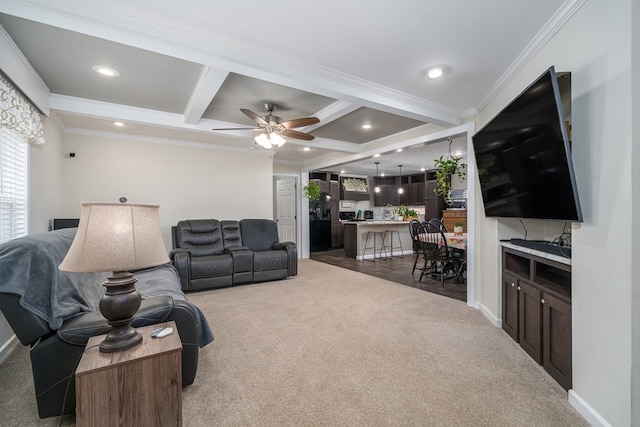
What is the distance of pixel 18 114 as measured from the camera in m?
2.37

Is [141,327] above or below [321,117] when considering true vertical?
below

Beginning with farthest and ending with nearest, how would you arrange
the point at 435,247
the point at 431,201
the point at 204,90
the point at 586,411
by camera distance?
the point at 431,201 → the point at 435,247 → the point at 204,90 → the point at 586,411

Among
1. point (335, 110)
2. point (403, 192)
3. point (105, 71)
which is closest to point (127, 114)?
point (105, 71)

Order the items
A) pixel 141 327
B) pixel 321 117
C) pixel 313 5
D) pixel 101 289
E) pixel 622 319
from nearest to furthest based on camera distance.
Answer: pixel 622 319, pixel 141 327, pixel 313 5, pixel 101 289, pixel 321 117

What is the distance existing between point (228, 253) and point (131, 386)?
11.3ft

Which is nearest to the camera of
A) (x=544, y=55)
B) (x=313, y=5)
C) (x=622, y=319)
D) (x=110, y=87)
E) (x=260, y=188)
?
(x=622, y=319)

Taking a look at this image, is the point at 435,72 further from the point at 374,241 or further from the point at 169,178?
the point at 374,241

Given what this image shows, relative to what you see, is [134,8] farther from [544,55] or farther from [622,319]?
[622,319]

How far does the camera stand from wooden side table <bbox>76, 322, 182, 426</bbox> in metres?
1.18

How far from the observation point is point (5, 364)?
217 cm

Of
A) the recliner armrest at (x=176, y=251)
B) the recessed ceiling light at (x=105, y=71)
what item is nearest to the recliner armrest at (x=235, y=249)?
the recliner armrest at (x=176, y=251)

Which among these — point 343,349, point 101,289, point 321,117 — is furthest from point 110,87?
point 343,349

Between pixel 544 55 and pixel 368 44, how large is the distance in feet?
4.33

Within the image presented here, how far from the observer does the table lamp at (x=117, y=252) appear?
4.08ft
